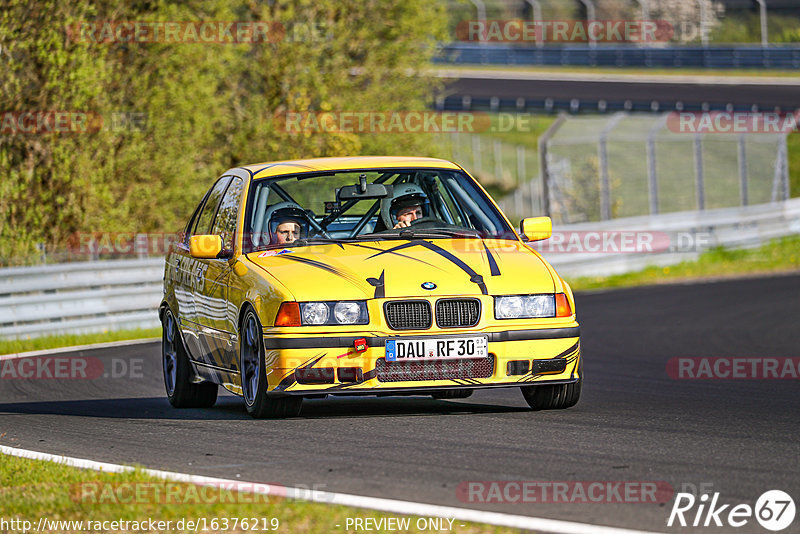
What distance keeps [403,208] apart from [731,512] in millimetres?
4566

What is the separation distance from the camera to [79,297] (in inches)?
704

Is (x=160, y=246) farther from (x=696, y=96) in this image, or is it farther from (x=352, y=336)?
(x=696, y=96)

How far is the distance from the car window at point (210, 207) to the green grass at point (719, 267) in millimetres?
14588

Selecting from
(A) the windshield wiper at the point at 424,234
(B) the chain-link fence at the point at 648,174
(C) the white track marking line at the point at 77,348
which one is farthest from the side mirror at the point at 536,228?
(B) the chain-link fence at the point at 648,174

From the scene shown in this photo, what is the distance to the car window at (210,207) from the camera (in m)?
10.4

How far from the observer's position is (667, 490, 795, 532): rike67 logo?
17.2ft

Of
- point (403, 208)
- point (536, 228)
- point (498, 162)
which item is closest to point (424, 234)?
point (403, 208)

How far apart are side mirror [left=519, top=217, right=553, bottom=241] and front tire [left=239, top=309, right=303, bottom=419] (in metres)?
1.93

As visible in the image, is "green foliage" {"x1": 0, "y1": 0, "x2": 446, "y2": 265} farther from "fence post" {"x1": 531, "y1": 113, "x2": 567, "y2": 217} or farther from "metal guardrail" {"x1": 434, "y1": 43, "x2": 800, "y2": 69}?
"metal guardrail" {"x1": 434, "y1": 43, "x2": 800, "y2": 69}

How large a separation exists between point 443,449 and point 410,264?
63.2 inches

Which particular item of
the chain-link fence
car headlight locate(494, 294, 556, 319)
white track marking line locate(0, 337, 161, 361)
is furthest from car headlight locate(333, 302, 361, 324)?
the chain-link fence

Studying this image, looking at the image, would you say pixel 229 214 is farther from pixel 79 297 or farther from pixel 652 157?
pixel 652 157

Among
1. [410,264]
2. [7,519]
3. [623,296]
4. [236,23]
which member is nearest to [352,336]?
[410,264]

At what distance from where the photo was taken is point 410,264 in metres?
8.44
